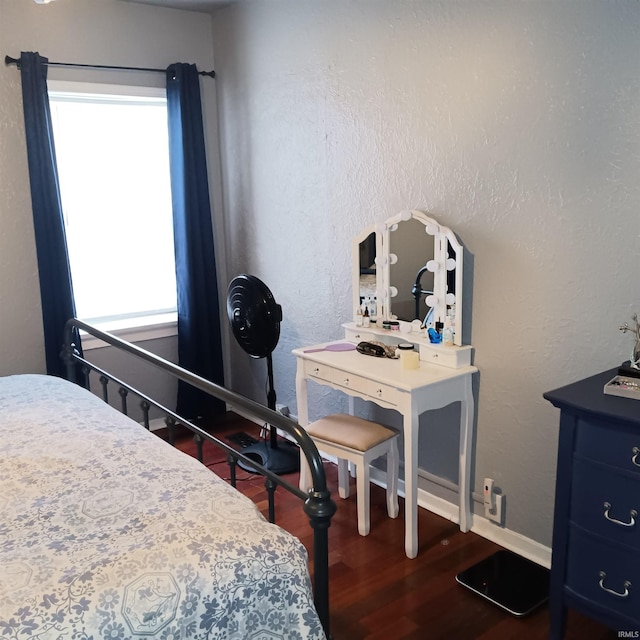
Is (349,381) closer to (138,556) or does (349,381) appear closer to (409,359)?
(409,359)

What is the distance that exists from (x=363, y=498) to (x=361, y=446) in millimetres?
243

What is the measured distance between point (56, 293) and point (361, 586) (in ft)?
7.32

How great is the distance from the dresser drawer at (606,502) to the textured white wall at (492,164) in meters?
0.51

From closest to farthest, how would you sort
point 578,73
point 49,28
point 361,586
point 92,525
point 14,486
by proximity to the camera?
point 92,525 < point 14,486 < point 578,73 < point 361,586 < point 49,28

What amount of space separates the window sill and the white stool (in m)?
1.51

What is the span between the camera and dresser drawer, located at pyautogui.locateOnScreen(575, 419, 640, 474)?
1.72 metres

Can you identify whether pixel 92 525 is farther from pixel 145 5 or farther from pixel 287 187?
pixel 145 5

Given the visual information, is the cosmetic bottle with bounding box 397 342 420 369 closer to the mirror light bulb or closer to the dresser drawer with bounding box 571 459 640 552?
the mirror light bulb

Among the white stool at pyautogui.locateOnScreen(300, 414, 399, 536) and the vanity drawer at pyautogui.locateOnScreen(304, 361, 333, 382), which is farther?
the vanity drawer at pyautogui.locateOnScreen(304, 361, 333, 382)

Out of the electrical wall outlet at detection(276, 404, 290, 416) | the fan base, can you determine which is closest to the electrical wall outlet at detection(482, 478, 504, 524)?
the fan base

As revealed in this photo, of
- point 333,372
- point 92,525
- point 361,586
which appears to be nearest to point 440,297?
point 333,372

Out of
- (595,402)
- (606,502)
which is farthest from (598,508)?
(595,402)

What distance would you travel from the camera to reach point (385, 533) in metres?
2.77

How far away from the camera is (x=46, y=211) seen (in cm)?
340
